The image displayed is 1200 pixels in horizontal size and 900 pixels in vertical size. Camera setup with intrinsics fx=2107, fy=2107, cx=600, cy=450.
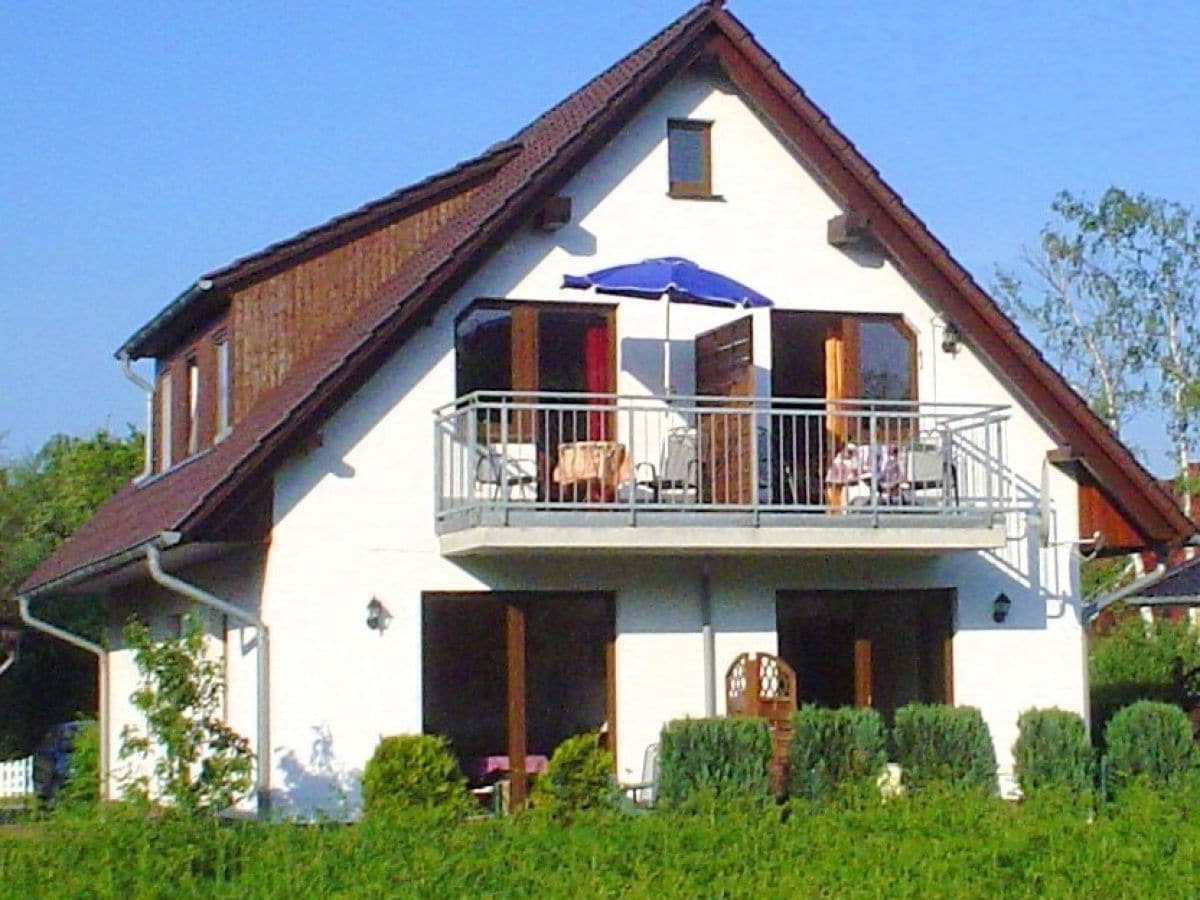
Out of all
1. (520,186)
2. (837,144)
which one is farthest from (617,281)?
(837,144)

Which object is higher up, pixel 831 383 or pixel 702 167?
pixel 702 167

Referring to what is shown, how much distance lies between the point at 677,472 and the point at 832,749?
8.78 feet

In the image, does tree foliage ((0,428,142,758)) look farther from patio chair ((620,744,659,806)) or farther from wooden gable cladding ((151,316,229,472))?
patio chair ((620,744,659,806))

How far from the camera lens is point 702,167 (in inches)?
749

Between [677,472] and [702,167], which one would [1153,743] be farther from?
[702,167]

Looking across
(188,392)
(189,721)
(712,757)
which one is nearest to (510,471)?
(712,757)

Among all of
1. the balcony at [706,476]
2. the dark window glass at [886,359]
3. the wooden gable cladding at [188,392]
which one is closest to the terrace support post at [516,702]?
the balcony at [706,476]

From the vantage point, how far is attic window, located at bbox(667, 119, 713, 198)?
18906mm

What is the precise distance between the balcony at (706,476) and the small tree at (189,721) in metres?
2.42

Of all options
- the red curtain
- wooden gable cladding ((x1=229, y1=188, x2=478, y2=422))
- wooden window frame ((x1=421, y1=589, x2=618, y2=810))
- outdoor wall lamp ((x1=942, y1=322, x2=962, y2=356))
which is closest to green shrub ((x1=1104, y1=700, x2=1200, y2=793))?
outdoor wall lamp ((x1=942, y1=322, x2=962, y2=356))

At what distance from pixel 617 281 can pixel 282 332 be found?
11.1 feet

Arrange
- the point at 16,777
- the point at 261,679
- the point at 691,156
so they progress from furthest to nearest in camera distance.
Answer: the point at 16,777, the point at 691,156, the point at 261,679

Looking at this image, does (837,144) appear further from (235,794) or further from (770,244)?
(235,794)

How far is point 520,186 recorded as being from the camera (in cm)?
1761
